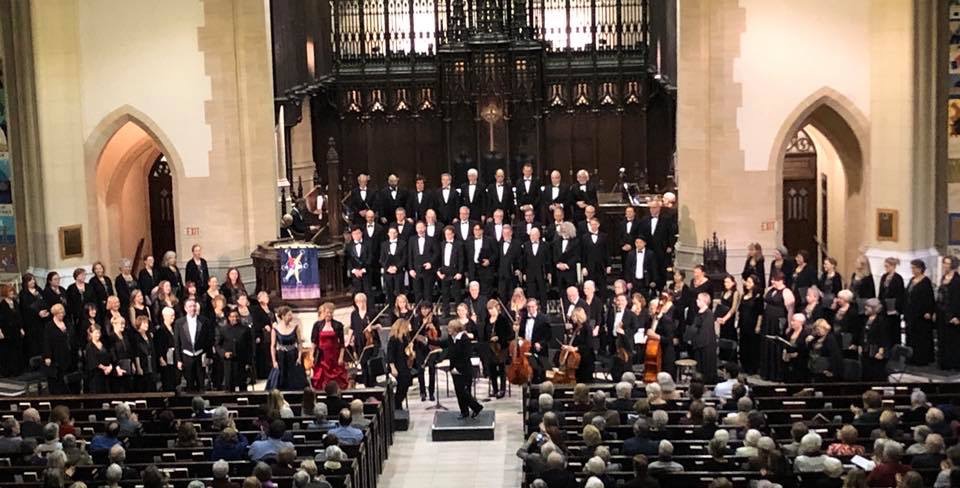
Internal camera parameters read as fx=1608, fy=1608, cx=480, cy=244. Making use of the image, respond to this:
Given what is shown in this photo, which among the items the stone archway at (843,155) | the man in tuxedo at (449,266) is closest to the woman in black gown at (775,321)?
the stone archway at (843,155)

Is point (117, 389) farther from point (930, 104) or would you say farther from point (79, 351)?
point (930, 104)

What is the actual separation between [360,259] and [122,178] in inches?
271

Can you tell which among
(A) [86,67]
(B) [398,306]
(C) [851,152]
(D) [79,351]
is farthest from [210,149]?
(C) [851,152]

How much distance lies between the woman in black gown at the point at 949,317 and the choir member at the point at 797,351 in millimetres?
2394

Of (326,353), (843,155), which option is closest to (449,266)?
(326,353)

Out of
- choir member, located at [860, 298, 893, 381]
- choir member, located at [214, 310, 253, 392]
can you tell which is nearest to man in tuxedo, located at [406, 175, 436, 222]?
choir member, located at [214, 310, 253, 392]

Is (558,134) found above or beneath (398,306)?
above

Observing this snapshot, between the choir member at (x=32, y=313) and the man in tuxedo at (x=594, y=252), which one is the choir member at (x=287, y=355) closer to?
the choir member at (x=32, y=313)

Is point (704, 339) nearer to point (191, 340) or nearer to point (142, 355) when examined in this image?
point (191, 340)

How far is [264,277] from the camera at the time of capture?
88.4 ft

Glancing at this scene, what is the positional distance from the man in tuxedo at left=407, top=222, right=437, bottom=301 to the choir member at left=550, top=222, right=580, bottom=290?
1.93m

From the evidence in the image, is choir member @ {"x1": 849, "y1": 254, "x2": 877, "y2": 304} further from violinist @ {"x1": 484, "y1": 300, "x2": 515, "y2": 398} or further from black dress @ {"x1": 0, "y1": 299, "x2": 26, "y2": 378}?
black dress @ {"x1": 0, "y1": 299, "x2": 26, "y2": 378}

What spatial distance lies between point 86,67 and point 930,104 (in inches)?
551

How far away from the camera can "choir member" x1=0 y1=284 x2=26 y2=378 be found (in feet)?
77.1
